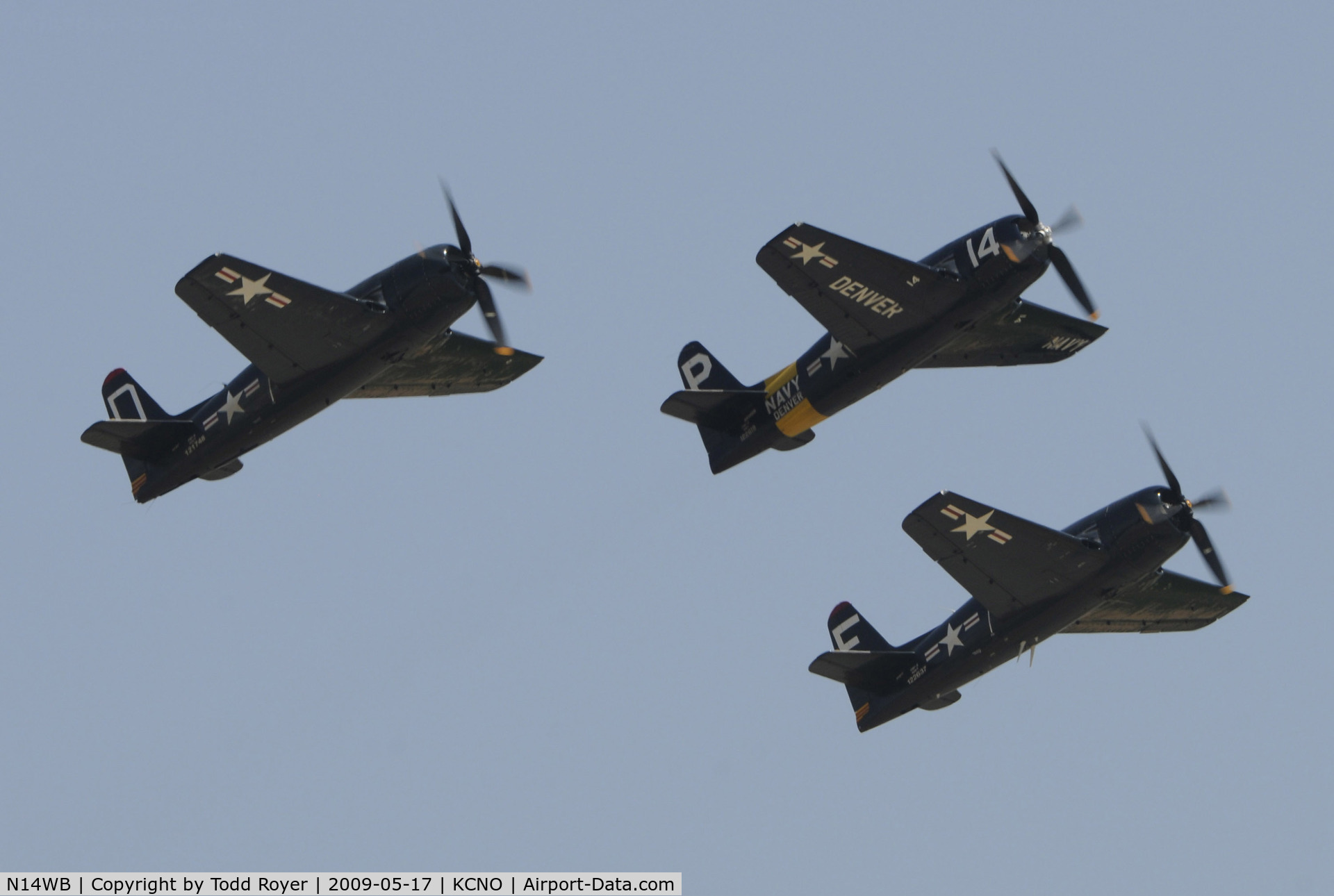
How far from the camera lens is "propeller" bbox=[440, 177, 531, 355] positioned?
52.8 meters

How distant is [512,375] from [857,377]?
33.9 ft

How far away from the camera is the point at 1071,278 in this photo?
54.2 m

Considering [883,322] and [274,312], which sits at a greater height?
[274,312]

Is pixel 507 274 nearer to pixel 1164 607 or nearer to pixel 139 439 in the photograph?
pixel 139 439

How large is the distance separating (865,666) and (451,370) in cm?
1408

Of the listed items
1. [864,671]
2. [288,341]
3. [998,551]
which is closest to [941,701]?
[864,671]

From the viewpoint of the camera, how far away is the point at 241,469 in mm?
58312

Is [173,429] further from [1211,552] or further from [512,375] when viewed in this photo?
[1211,552]

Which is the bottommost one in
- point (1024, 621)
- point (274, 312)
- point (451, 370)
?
point (1024, 621)

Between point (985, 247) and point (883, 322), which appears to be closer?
point (985, 247)

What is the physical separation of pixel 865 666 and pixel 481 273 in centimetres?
1570

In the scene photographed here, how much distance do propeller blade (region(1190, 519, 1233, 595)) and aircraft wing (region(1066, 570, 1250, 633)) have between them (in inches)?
189

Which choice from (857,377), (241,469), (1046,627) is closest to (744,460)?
(857,377)

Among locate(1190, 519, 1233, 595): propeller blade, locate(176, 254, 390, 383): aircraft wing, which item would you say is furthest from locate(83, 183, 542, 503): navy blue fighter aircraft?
locate(1190, 519, 1233, 595): propeller blade
